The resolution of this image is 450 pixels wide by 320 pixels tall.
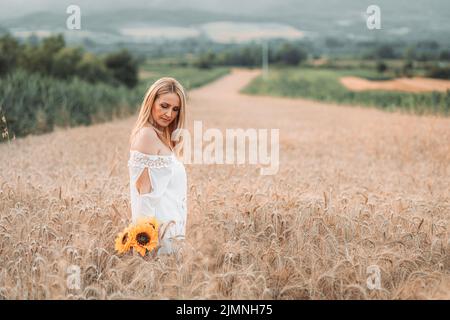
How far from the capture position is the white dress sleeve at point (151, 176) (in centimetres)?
351

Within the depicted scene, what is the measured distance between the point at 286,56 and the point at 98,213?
67816 mm

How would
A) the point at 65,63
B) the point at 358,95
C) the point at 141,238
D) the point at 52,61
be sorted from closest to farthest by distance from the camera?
the point at 141,238
the point at 52,61
the point at 65,63
the point at 358,95

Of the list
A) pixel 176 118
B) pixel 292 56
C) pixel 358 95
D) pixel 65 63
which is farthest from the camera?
pixel 292 56

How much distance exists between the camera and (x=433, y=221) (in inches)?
170

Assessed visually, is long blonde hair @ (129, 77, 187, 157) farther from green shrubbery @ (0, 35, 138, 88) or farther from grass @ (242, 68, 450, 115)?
green shrubbery @ (0, 35, 138, 88)

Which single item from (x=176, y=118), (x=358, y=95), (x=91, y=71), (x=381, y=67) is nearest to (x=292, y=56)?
(x=381, y=67)

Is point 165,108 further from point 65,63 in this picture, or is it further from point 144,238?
point 65,63

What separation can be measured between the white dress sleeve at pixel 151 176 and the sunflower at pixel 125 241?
141 mm

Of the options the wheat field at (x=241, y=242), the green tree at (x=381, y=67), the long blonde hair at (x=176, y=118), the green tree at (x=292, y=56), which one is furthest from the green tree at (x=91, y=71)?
the green tree at (x=292, y=56)

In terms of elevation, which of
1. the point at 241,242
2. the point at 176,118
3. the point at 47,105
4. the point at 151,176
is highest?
the point at 176,118

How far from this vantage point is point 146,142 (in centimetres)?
352

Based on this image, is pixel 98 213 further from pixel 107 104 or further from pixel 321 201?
pixel 107 104

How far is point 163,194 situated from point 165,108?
1.78 ft

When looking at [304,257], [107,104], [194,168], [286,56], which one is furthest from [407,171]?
[286,56]
